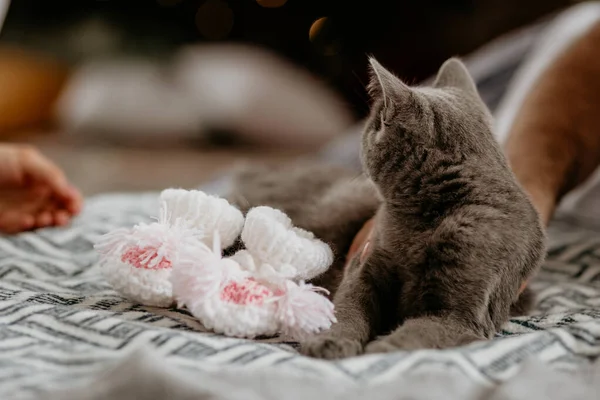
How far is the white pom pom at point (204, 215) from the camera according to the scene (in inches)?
36.4

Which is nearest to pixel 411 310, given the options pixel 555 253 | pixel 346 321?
pixel 346 321

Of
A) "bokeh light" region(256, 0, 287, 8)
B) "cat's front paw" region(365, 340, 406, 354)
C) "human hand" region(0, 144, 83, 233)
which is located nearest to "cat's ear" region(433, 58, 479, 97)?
"cat's front paw" region(365, 340, 406, 354)

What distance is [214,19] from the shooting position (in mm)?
3518

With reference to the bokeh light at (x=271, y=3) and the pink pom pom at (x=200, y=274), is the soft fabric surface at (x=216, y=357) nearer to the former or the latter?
the pink pom pom at (x=200, y=274)

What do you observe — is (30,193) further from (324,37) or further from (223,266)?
(324,37)

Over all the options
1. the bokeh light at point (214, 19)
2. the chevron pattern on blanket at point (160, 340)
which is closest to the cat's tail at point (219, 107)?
the bokeh light at point (214, 19)

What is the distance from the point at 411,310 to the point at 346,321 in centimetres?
11

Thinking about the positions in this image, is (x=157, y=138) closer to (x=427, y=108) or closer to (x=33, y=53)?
(x=33, y=53)

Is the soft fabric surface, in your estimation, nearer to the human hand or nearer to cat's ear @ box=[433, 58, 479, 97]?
the human hand

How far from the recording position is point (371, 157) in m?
0.94

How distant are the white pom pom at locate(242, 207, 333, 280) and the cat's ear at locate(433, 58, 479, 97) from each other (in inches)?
15.8

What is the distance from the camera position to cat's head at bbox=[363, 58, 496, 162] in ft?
2.92

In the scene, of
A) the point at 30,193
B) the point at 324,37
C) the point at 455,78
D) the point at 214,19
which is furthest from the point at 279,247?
the point at 214,19

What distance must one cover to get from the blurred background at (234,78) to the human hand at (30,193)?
1.12 metres
